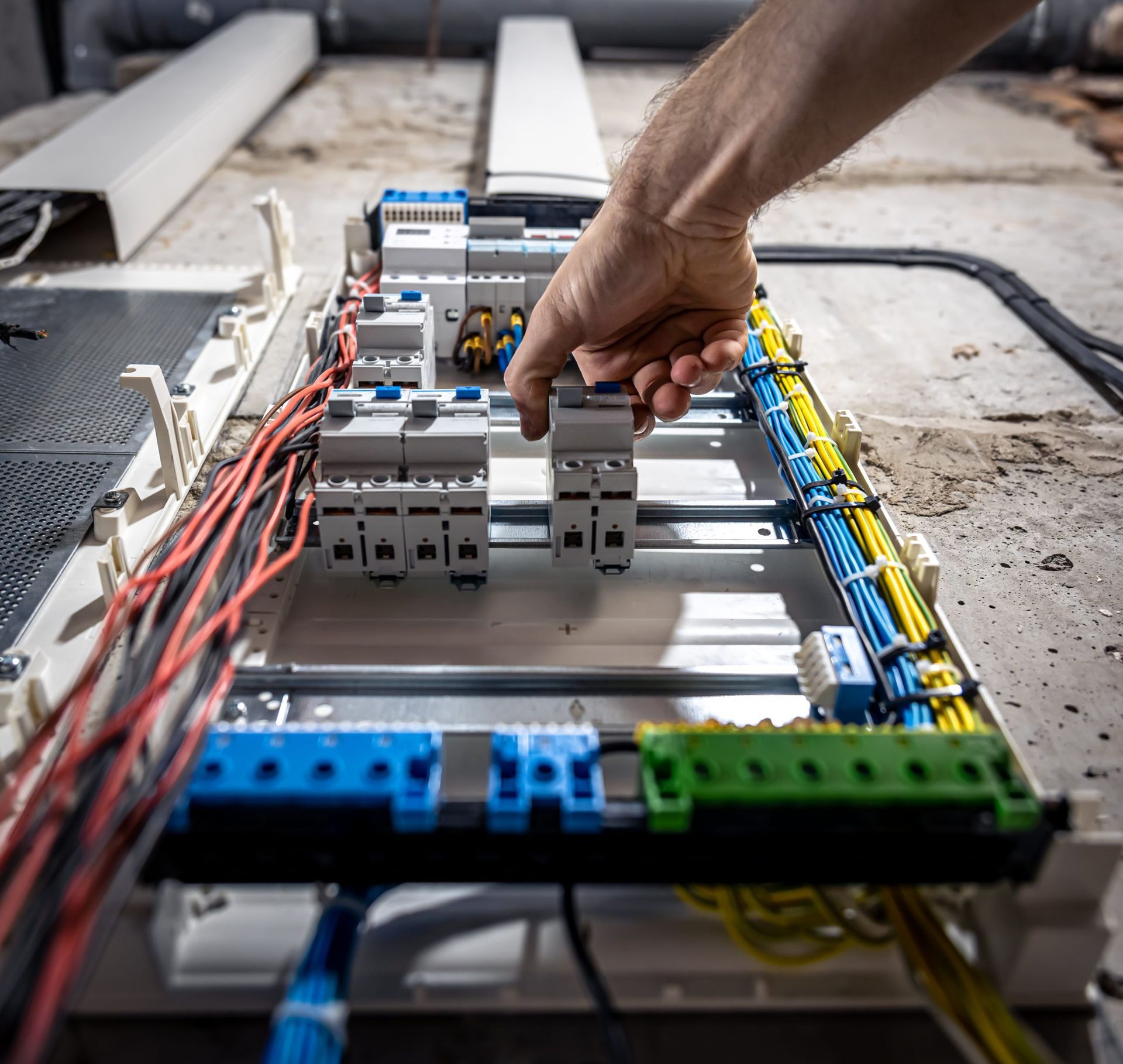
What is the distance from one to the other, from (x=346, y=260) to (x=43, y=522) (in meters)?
1.12

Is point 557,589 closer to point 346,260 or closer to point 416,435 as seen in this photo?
point 416,435

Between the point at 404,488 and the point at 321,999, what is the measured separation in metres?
0.69

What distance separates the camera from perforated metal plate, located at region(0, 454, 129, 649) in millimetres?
1459

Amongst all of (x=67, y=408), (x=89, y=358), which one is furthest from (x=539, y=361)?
(x=89, y=358)

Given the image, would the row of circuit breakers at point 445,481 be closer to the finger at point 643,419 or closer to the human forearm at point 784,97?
the finger at point 643,419

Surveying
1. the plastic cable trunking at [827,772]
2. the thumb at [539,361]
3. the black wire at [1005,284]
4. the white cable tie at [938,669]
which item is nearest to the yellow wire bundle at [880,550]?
the white cable tie at [938,669]

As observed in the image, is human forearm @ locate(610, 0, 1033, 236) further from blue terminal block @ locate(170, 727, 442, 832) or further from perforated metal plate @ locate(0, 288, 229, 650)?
perforated metal plate @ locate(0, 288, 229, 650)

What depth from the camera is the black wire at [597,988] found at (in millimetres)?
866

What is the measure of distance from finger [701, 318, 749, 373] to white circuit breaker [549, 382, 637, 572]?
0.17m

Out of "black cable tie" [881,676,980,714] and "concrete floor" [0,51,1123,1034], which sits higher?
"black cable tie" [881,676,980,714]

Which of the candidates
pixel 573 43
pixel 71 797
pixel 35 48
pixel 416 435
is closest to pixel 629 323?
pixel 416 435

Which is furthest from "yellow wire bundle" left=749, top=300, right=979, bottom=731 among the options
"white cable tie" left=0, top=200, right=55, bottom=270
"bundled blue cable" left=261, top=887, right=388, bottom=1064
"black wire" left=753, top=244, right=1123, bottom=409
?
"white cable tie" left=0, top=200, right=55, bottom=270

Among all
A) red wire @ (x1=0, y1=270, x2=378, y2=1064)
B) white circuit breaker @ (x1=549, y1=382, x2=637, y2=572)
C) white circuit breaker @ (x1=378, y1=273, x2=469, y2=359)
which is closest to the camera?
red wire @ (x1=0, y1=270, x2=378, y2=1064)

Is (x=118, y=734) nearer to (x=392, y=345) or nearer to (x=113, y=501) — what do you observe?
(x=113, y=501)
